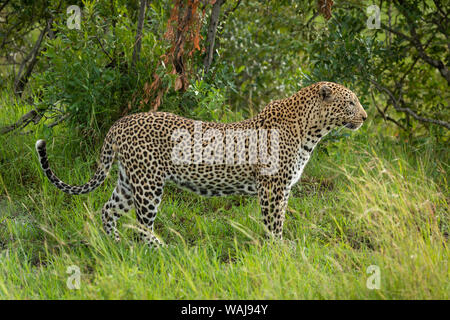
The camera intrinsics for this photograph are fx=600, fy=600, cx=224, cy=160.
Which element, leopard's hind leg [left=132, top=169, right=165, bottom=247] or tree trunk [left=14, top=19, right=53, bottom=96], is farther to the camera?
tree trunk [left=14, top=19, right=53, bottom=96]

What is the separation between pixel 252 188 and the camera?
5.54m

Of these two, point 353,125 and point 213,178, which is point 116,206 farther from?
point 353,125

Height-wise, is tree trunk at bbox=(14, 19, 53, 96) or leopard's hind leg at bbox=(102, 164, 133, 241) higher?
tree trunk at bbox=(14, 19, 53, 96)

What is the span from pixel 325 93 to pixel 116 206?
220 cm

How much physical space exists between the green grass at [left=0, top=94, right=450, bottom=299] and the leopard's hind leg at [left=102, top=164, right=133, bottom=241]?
10 cm

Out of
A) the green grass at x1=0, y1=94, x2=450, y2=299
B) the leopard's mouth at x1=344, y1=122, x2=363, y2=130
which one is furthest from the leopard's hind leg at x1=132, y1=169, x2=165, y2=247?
the leopard's mouth at x1=344, y1=122, x2=363, y2=130

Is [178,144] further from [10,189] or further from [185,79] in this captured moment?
[10,189]

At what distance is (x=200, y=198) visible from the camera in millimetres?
6602

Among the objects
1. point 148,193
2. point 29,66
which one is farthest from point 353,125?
point 29,66

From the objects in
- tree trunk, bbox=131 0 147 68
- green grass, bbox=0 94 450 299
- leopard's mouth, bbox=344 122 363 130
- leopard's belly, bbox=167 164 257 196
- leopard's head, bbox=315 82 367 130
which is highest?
tree trunk, bbox=131 0 147 68

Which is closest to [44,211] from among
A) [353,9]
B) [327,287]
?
[327,287]

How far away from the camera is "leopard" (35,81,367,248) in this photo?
5289mm

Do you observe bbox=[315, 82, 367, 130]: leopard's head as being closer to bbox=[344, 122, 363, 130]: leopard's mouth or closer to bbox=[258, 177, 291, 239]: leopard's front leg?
bbox=[344, 122, 363, 130]: leopard's mouth

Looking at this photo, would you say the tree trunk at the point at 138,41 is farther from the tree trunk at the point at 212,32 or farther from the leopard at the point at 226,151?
the leopard at the point at 226,151
